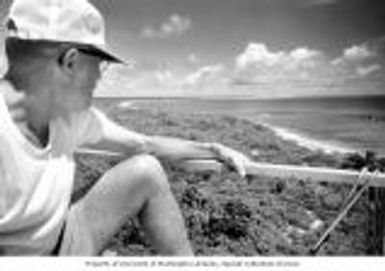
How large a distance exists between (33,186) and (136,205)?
0.26 m

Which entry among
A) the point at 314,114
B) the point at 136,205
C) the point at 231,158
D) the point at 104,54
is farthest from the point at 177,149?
the point at 314,114

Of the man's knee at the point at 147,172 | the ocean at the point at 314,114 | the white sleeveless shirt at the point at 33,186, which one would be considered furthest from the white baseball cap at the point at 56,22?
the ocean at the point at 314,114

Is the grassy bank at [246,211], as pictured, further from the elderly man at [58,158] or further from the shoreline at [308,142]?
the elderly man at [58,158]

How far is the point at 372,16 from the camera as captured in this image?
2.29 metres

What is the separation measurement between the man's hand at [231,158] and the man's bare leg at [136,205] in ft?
0.78

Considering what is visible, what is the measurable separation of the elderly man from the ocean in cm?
62

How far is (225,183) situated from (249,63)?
0.52 m

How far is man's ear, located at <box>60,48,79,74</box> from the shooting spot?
4.70 feet

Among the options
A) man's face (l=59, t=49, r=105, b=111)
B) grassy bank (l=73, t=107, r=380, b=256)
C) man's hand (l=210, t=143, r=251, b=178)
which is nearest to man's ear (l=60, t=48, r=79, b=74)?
man's face (l=59, t=49, r=105, b=111)

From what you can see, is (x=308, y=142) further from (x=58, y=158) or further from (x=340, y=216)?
(x=58, y=158)

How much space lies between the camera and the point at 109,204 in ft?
4.83

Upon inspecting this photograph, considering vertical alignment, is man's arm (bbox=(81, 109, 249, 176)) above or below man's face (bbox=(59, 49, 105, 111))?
below

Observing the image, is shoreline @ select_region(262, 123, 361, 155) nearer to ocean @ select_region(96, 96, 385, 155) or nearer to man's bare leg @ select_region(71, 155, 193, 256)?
ocean @ select_region(96, 96, 385, 155)

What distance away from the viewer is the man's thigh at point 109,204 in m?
1.46
